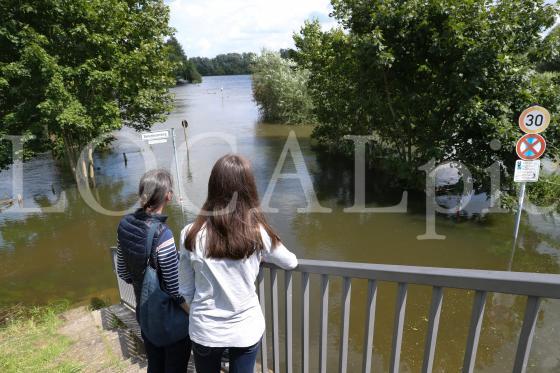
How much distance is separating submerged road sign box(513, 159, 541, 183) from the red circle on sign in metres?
0.17

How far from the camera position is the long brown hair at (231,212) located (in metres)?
1.85

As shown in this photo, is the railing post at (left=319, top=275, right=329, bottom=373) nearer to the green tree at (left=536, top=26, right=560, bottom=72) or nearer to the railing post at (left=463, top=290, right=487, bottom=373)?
the railing post at (left=463, top=290, right=487, bottom=373)

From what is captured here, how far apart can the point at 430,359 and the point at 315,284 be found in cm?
500

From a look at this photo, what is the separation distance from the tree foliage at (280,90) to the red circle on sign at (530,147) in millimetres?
19688

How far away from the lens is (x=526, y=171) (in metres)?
7.68

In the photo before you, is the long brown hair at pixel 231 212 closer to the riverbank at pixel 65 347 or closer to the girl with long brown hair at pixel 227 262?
the girl with long brown hair at pixel 227 262

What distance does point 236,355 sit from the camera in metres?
2.08

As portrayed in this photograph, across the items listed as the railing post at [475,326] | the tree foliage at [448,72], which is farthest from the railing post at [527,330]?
the tree foliage at [448,72]

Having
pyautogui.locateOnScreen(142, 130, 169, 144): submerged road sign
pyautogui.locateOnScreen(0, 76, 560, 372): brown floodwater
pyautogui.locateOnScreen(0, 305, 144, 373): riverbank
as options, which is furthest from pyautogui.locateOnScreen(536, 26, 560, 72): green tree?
pyautogui.locateOnScreen(0, 305, 144, 373): riverbank

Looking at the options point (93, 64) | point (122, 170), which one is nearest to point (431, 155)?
point (93, 64)

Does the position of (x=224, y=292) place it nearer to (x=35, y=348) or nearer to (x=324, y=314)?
(x=324, y=314)

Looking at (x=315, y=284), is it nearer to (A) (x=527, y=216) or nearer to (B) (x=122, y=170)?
(A) (x=527, y=216)

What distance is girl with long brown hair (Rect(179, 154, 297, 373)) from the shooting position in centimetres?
186

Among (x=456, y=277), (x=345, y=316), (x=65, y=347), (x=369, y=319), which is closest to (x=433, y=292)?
(x=456, y=277)
